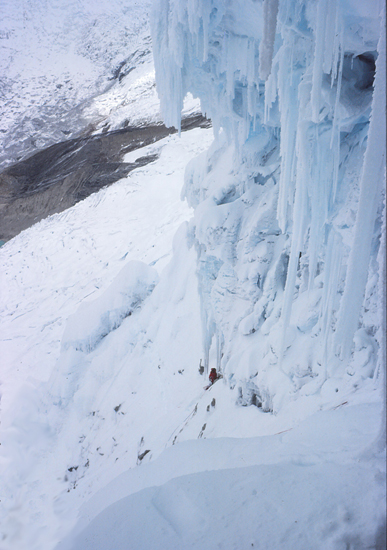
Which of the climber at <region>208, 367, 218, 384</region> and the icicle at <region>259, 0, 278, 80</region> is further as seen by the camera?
the climber at <region>208, 367, 218, 384</region>

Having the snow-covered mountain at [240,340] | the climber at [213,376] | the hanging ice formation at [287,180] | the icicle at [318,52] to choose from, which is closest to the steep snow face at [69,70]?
the snow-covered mountain at [240,340]

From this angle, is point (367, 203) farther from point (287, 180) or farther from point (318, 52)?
point (287, 180)

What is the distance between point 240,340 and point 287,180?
2.85 m

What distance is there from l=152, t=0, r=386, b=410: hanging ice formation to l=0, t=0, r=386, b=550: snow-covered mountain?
0.02 meters

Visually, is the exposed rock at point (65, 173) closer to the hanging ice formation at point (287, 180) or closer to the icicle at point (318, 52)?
the hanging ice formation at point (287, 180)

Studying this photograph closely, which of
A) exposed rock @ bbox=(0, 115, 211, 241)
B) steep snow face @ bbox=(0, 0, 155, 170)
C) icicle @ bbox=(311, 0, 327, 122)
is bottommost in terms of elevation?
exposed rock @ bbox=(0, 115, 211, 241)

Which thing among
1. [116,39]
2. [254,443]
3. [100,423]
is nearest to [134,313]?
[100,423]

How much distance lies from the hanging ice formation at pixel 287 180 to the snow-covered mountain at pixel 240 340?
2cm

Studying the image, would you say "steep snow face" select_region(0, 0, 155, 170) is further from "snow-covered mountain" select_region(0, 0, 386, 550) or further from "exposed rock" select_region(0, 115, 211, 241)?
"snow-covered mountain" select_region(0, 0, 386, 550)

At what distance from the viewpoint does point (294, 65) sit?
3.46 meters

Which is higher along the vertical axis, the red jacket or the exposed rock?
the exposed rock

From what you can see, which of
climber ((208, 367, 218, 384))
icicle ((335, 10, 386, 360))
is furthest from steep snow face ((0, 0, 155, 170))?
icicle ((335, 10, 386, 360))

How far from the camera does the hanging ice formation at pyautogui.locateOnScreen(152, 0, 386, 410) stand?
2611mm

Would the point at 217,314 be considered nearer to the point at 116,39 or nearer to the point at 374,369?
the point at 374,369
